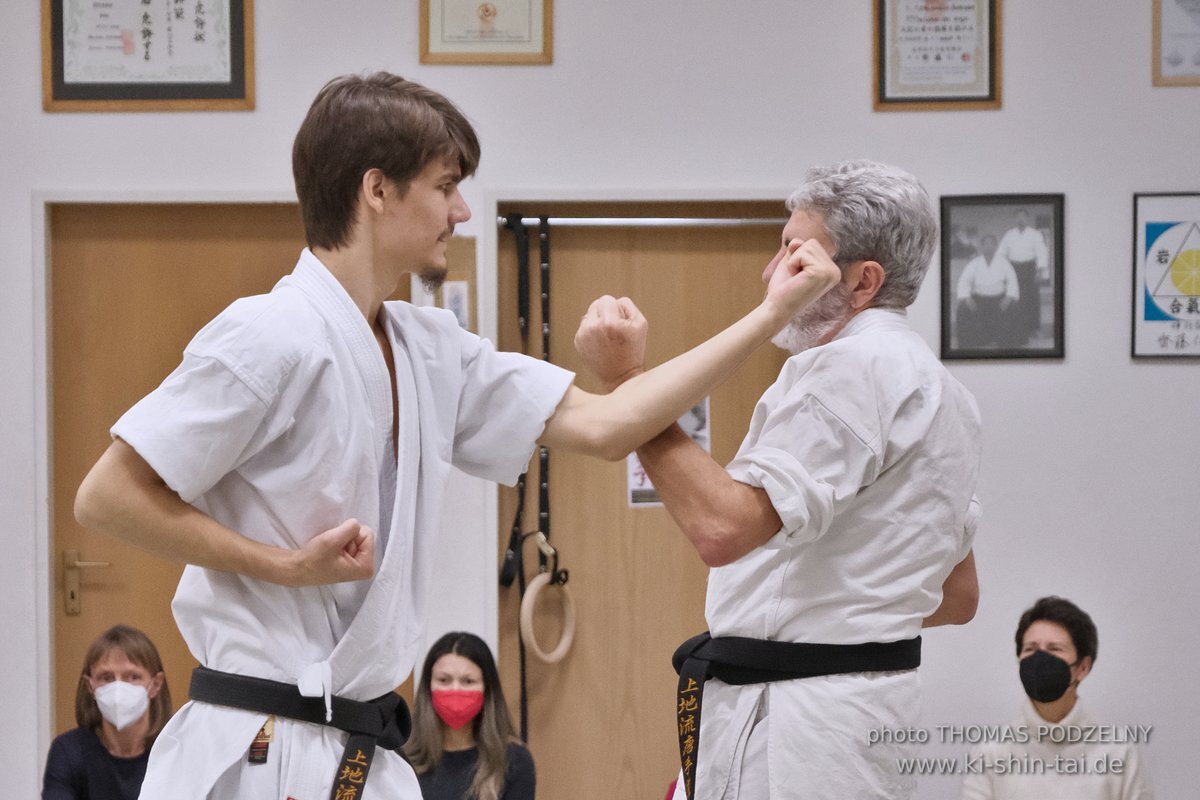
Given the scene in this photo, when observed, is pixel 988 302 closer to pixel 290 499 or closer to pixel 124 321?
pixel 124 321

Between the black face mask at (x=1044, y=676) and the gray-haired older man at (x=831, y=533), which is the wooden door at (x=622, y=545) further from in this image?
the gray-haired older man at (x=831, y=533)

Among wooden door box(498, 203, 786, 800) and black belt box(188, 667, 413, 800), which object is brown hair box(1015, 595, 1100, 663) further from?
black belt box(188, 667, 413, 800)

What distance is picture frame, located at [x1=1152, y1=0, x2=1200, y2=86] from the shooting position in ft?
12.1

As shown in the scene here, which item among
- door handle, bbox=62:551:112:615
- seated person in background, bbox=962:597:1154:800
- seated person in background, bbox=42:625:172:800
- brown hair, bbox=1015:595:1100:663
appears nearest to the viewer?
seated person in background, bbox=962:597:1154:800

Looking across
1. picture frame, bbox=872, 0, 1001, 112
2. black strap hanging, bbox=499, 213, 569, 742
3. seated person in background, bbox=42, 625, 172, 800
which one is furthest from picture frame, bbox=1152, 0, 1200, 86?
seated person in background, bbox=42, 625, 172, 800

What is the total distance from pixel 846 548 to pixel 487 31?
250cm

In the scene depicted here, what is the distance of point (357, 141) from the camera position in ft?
4.76

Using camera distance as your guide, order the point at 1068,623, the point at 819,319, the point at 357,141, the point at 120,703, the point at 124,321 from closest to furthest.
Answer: the point at 357,141
the point at 819,319
the point at 120,703
the point at 1068,623
the point at 124,321

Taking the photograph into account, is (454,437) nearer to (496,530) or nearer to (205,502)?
Result: (205,502)

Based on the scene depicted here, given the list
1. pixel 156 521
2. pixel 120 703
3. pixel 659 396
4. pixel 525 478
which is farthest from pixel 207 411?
pixel 525 478

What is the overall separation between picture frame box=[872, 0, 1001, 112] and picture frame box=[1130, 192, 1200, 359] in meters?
0.58

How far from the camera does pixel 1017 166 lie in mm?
3715

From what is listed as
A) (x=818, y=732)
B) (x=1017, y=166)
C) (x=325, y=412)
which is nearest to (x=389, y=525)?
(x=325, y=412)

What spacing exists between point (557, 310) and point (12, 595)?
1.84 meters
